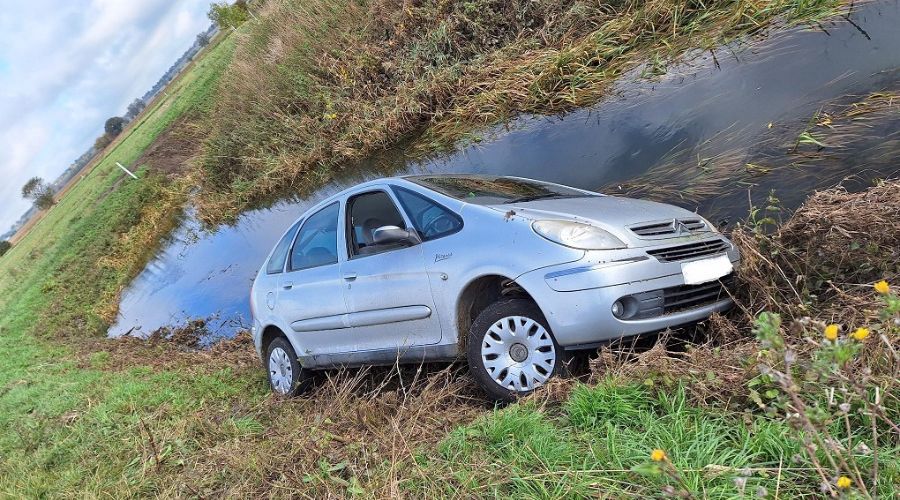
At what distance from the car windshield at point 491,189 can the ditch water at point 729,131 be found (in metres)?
1.55

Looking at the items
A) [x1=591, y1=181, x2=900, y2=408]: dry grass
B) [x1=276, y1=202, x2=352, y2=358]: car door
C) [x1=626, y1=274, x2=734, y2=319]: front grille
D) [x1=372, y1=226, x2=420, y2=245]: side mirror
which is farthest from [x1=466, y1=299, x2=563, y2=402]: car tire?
[x1=276, y1=202, x2=352, y2=358]: car door

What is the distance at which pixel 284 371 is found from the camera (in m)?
5.95

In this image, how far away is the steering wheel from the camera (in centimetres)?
424

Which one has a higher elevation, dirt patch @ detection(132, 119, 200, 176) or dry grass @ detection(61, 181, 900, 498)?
dirt patch @ detection(132, 119, 200, 176)

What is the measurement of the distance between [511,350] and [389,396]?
3.23ft

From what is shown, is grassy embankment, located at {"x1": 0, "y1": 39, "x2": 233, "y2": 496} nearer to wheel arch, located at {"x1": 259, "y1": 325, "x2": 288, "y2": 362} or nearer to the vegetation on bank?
wheel arch, located at {"x1": 259, "y1": 325, "x2": 288, "y2": 362}

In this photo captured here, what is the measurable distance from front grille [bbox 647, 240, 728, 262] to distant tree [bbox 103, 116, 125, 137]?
73694 millimetres

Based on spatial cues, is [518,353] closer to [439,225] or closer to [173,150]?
[439,225]

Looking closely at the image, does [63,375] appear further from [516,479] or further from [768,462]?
[768,462]

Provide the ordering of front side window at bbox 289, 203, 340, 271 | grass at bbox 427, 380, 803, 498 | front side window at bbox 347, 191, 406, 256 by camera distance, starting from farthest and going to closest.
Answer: front side window at bbox 289, 203, 340, 271 < front side window at bbox 347, 191, 406, 256 < grass at bbox 427, 380, 803, 498

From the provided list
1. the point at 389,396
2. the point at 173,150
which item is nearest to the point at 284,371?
the point at 389,396

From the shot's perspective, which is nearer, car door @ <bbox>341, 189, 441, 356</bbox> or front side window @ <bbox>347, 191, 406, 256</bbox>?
car door @ <bbox>341, 189, 441, 356</bbox>

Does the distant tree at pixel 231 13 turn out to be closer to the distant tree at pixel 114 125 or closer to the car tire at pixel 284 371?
the distant tree at pixel 114 125

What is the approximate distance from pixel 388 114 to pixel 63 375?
23.4 ft
